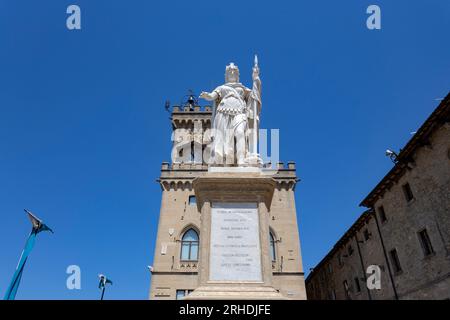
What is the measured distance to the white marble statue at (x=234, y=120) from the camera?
7.34 metres

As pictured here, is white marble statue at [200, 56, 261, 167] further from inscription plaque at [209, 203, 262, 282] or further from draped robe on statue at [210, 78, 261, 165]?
inscription plaque at [209, 203, 262, 282]

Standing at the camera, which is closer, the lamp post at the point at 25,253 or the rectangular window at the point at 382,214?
the lamp post at the point at 25,253

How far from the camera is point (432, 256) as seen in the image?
20.8 meters

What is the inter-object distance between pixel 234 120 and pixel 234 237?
3122mm

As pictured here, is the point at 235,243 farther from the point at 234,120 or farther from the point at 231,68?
the point at 231,68

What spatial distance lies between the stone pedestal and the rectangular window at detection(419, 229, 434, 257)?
20.9 metres

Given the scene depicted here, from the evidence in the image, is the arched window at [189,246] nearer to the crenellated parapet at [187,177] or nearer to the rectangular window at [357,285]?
the crenellated parapet at [187,177]

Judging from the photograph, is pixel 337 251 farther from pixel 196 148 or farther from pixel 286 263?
pixel 196 148

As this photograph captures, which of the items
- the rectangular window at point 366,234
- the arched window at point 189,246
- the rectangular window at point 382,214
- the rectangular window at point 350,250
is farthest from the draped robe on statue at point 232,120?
the rectangular window at point 350,250

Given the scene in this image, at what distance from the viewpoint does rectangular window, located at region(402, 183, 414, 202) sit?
23.5m

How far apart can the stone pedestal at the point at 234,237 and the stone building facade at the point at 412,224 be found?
714 inches
